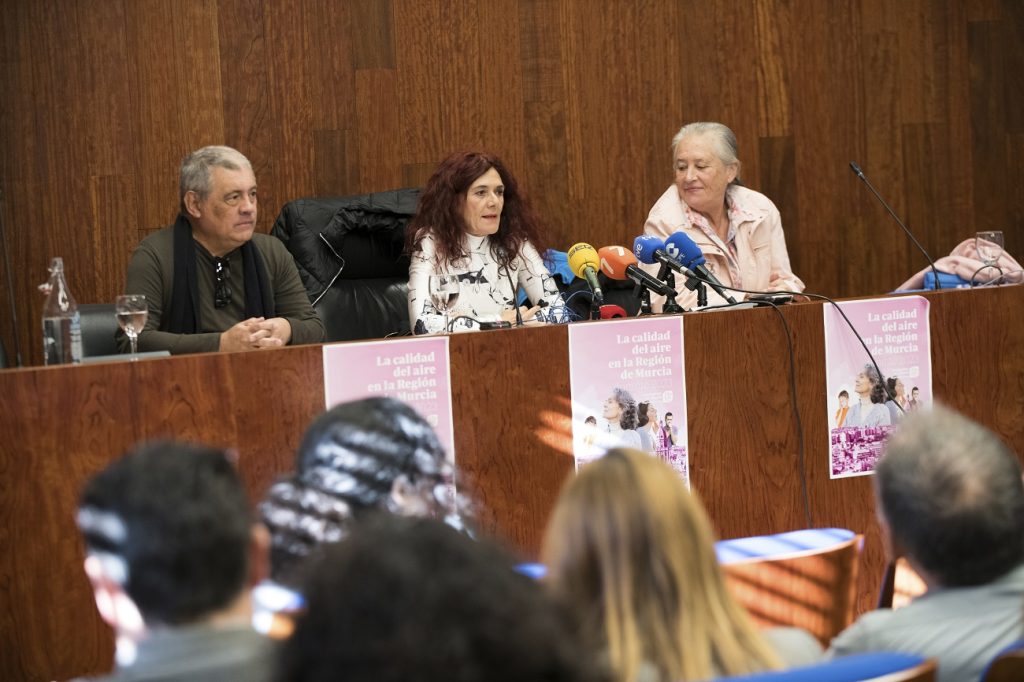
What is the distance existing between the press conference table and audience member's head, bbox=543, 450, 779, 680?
1.39 metres

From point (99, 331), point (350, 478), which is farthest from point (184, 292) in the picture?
point (350, 478)

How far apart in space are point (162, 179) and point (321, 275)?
825 millimetres

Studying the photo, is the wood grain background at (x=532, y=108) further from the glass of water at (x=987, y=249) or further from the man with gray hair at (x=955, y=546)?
the man with gray hair at (x=955, y=546)

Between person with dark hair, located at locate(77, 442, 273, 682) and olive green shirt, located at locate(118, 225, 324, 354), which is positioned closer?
person with dark hair, located at locate(77, 442, 273, 682)

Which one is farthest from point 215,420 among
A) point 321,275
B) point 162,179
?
point 162,179

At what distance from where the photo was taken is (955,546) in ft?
4.85

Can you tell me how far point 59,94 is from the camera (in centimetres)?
462

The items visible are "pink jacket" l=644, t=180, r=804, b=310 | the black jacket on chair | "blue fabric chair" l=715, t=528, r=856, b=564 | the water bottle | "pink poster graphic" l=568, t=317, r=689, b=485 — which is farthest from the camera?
the black jacket on chair

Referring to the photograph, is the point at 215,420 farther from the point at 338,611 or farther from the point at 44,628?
the point at 338,611

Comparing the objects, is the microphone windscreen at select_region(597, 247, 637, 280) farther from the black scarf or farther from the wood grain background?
the wood grain background

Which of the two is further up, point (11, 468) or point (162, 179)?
point (162, 179)

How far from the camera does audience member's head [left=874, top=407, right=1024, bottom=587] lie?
1.48 metres

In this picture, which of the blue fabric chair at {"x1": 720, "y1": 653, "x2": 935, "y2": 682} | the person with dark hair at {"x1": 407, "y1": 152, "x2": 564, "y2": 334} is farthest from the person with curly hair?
the person with dark hair at {"x1": 407, "y1": 152, "x2": 564, "y2": 334}

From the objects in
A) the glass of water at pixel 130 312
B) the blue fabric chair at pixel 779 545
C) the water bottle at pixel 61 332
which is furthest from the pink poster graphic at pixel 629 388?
the water bottle at pixel 61 332
